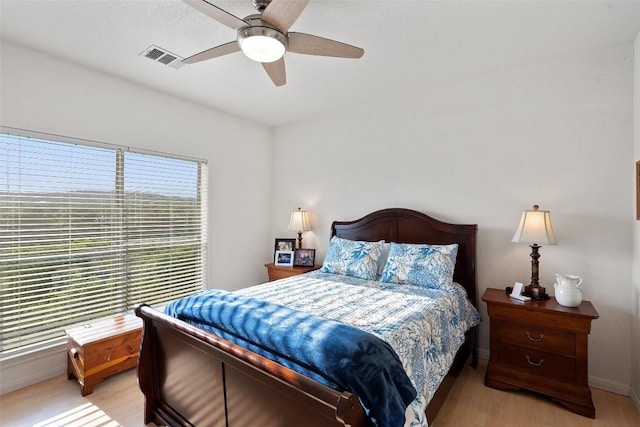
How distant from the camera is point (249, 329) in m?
1.60

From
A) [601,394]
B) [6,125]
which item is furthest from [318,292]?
[6,125]

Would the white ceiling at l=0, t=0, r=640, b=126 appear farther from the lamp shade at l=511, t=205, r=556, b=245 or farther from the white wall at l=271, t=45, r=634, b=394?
the lamp shade at l=511, t=205, r=556, b=245

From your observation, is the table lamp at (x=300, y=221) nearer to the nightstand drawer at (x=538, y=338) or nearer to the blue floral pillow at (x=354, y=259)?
the blue floral pillow at (x=354, y=259)

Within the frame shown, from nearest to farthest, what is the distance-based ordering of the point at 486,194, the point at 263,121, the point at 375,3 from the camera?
the point at 375,3
the point at 486,194
the point at 263,121

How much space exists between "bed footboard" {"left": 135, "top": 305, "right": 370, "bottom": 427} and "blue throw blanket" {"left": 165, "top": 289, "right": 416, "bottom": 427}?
11cm

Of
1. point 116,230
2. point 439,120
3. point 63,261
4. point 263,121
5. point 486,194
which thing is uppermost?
point 263,121

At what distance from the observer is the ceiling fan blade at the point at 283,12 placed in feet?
4.80

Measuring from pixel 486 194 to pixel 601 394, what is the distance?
1733mm

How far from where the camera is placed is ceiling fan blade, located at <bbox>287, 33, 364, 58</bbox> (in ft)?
5.84

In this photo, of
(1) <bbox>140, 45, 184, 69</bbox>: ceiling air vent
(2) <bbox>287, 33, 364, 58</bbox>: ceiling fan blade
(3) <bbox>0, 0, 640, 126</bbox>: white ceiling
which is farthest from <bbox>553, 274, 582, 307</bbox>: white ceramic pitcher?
(1) <bbox>140, 45, 184, 69</bbox>: ceiling air vent

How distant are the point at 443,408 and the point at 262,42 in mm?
2628

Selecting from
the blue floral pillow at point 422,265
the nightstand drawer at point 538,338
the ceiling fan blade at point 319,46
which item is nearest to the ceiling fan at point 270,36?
the ceiling fan blade at point 319,46

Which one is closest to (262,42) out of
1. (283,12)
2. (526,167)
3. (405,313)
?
(283,12)

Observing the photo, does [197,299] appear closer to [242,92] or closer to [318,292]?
[318,292]
